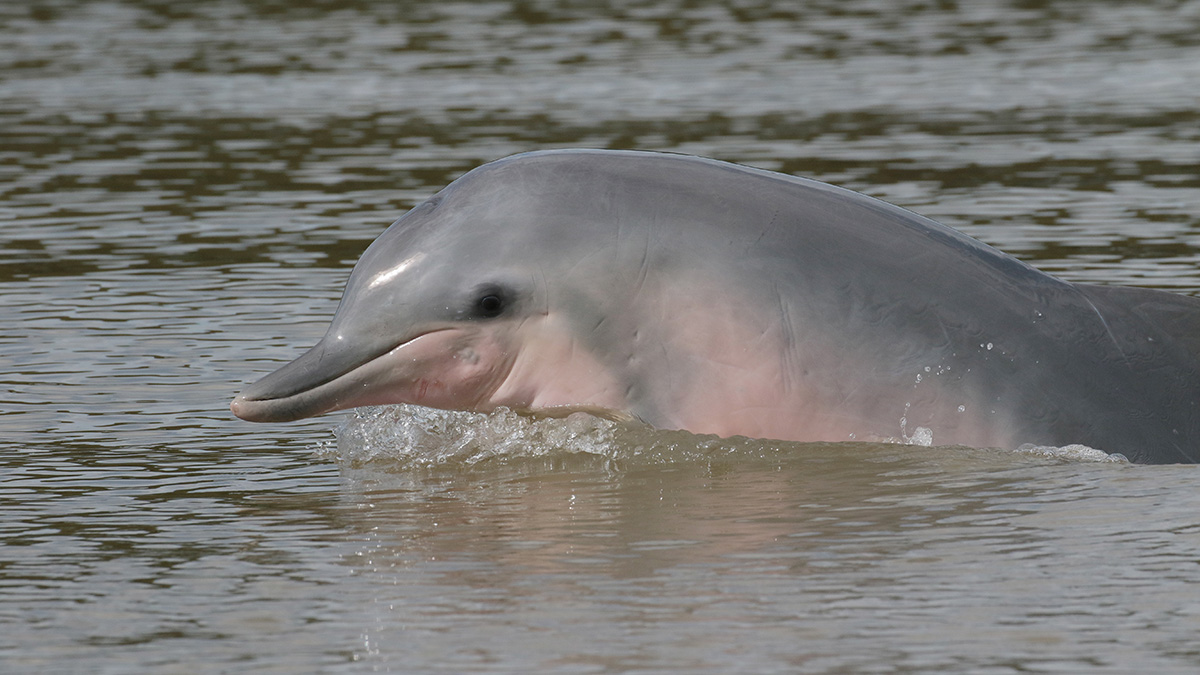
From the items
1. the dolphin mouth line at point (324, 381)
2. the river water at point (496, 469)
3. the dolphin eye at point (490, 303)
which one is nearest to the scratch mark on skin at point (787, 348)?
the river water at point (496, 469)

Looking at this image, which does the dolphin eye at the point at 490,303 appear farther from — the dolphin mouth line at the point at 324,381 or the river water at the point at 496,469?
the river water at the point at 496,469

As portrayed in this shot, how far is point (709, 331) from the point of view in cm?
762

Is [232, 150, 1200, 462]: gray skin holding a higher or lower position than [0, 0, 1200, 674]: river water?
higher

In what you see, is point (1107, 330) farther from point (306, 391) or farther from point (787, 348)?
point (306, 391)

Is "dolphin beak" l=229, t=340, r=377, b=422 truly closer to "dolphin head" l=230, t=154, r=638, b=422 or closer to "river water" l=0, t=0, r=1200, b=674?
"dolphin head" l=230, t=154, r=638, b=422

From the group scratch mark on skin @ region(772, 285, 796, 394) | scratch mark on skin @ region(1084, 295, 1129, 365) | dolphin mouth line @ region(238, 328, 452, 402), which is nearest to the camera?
scratch mark on skin @ region(772, 285, 796, 394)

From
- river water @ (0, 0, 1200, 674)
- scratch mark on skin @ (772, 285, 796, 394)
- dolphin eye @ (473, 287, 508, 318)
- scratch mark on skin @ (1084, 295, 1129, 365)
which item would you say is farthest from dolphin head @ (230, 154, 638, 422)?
scratch mark on skin @ (1084, 295, 1129, 365)

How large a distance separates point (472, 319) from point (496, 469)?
630 millimetres

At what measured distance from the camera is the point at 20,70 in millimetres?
26266

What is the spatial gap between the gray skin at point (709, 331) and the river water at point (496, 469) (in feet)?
0.62

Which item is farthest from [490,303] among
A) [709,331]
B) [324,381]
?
[709,331]

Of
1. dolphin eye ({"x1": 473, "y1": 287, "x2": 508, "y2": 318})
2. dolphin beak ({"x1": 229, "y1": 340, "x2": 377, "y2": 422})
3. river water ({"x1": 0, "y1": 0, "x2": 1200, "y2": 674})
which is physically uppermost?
dolphin eye ({"x1": 473, "y1": 287, "x2": 508, "y2": 318})

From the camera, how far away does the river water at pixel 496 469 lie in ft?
18.7

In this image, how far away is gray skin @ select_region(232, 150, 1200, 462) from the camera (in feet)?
25.1
